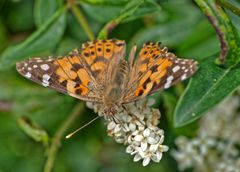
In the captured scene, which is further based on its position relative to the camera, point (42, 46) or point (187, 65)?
point (42, 46)

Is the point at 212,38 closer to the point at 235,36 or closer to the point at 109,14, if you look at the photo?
the point at 109,14

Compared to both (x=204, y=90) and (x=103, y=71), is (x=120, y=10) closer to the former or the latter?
(x=103, y=71)

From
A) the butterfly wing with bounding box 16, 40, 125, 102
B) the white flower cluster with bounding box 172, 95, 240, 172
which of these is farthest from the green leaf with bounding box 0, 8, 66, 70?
the white flower cluster with bounding box 172, 95, 240, 172

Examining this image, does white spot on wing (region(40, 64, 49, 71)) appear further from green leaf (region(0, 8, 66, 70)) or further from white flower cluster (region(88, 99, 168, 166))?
green leaf (region(0, 8, 66, 70))

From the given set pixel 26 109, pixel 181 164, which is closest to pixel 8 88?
pixel 26 109

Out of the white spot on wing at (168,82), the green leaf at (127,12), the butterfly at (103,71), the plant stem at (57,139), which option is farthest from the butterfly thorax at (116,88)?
the plant stem at (57,139)
